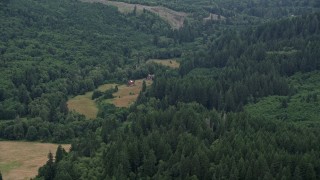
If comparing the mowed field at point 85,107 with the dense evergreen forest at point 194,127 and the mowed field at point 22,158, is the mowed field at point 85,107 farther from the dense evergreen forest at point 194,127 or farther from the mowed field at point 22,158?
the mowed field at point 22,158

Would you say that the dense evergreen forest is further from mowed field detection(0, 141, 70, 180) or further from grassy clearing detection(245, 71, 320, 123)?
mowed field detection(0, 141, 70, 180)

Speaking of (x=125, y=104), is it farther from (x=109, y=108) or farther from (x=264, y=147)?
(x=264, y=147)

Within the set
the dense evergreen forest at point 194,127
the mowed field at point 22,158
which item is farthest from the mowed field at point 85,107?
the mowed field at point 22,158

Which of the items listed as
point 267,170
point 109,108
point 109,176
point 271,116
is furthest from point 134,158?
point 109,108

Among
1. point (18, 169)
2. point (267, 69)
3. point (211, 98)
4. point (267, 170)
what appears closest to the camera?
point (267, 170)

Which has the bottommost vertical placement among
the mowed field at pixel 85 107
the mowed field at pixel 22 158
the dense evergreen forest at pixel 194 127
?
the mowed field at pixel 22 158

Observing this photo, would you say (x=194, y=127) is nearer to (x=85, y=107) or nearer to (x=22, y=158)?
(x=22, y=158)
